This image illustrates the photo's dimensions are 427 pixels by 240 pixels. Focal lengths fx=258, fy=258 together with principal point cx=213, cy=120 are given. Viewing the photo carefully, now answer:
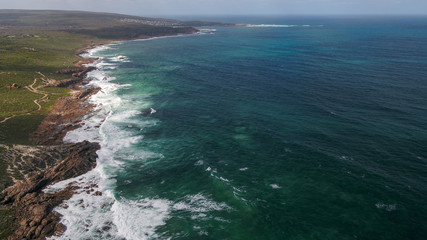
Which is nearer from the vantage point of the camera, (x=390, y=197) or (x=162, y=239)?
(x=162, y=239)

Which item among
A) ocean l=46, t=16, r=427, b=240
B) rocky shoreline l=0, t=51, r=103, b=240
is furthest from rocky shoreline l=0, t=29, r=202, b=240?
ocean l=46, t=16, r=427, b=240

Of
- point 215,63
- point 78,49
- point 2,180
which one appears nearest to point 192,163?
point 2,180

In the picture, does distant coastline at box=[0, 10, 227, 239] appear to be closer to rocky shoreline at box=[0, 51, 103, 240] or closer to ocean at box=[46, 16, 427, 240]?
rocky shoreline at box=[0, 51, 103, 240]

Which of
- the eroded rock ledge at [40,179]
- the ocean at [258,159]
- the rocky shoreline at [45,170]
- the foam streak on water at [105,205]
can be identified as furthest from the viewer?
the ocean at [258,159]

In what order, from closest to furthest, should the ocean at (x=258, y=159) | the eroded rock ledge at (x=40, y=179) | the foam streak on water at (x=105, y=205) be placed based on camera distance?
the eroded rock ledge at (x=40, y=179) → the foam streak on water at (x=105, y=205) → the ocean at (x=258, y=159)

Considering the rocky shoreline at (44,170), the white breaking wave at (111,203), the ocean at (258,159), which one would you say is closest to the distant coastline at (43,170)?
the rocky shoreline at (44,170)

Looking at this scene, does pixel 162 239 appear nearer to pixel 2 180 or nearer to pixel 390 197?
pixel 2 180

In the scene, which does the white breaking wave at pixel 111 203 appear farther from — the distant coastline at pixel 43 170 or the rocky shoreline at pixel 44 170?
the distant coastline at pixel 43 170
